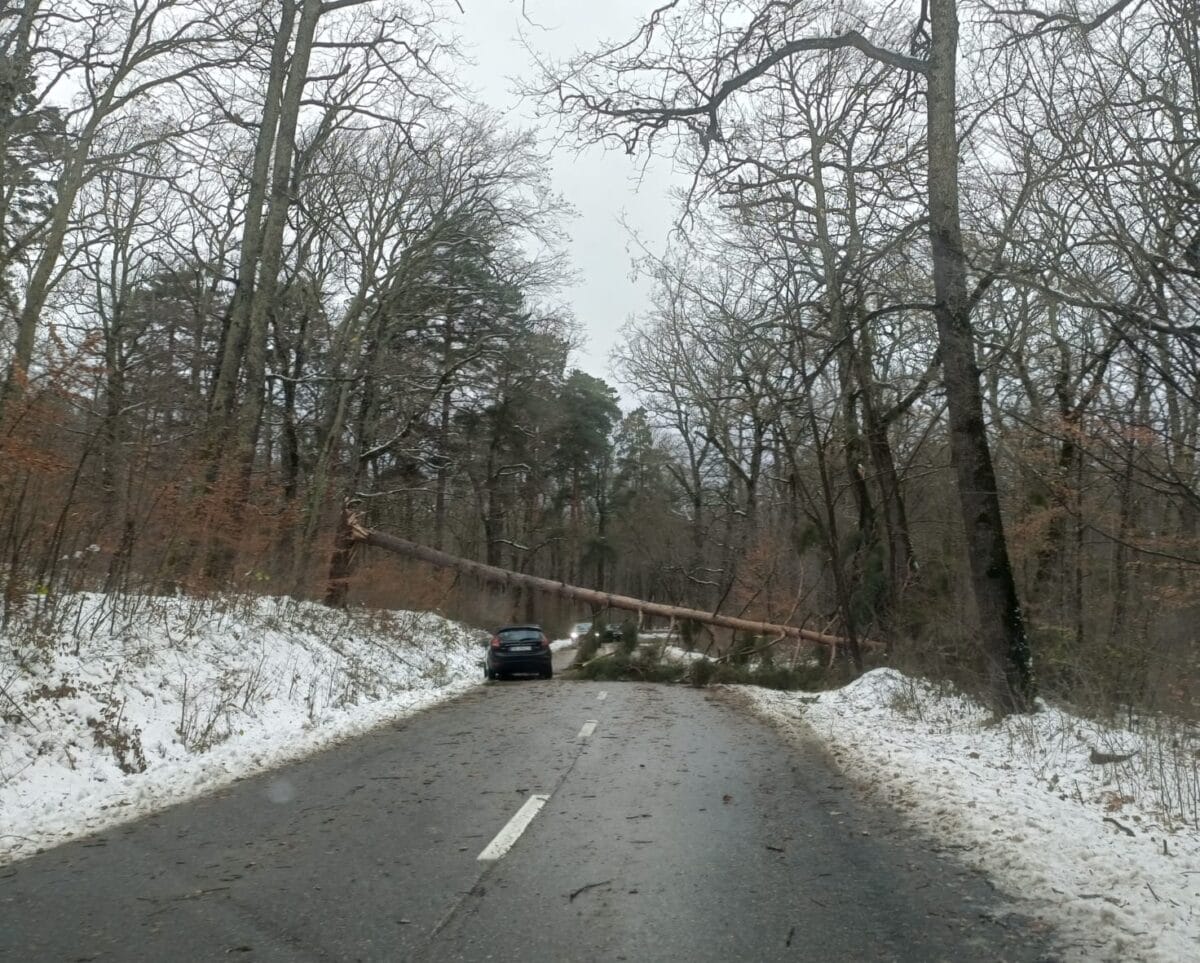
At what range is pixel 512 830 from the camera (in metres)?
7.11

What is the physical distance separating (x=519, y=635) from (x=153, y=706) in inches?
611

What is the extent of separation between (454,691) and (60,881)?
1568cm

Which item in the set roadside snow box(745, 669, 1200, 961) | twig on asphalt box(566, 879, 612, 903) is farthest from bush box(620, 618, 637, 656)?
twig on asphalt box(566, 879, 612, 903)

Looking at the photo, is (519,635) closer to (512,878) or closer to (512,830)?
(512,830)

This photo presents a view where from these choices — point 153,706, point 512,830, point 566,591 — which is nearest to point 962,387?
point 512,830

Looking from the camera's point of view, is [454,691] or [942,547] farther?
[942,547]

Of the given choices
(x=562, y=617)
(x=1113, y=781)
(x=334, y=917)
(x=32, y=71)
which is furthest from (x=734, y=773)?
(x=562, y=617)

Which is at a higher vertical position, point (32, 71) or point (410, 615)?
point (32, 71)

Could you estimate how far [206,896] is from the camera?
5.54 m

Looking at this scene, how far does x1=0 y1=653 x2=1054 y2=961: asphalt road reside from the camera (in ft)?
15.7

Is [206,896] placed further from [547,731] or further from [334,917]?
[547,731]

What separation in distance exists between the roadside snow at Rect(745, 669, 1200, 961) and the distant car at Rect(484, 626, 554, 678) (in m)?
13.2

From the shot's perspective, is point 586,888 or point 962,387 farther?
point 962,387

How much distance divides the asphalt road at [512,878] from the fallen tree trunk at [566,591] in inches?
633
